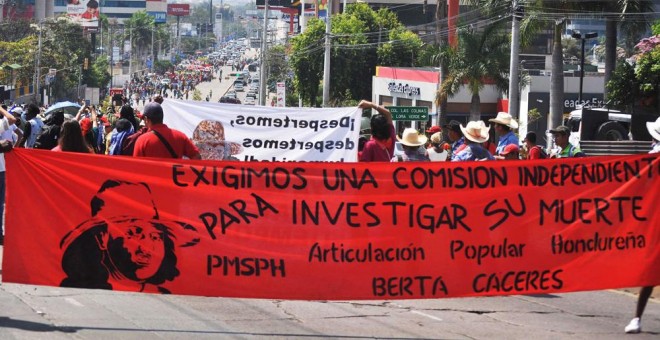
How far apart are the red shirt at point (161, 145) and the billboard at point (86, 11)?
14061 centimetres

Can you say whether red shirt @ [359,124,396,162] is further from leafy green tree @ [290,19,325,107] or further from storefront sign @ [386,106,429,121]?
leafy green tree @ [290,19,325,107]

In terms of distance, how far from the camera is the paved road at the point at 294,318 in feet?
28.1

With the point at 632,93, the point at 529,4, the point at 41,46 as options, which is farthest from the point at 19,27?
the point at 632,93

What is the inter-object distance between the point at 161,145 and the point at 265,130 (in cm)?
552

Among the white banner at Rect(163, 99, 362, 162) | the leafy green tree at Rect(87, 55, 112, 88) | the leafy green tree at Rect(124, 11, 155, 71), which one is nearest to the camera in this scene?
the white banner at Rect(163, 99, 362, 162)

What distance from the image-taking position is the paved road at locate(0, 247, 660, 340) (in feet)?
28.1

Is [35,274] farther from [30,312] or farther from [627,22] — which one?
[627,22]

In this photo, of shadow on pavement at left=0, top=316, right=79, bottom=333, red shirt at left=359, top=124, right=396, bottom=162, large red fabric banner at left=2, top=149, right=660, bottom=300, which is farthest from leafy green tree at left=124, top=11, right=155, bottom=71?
large red fabric banner at left=2, top=149, right=660, bottom=300

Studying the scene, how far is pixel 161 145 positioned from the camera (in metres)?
9.72

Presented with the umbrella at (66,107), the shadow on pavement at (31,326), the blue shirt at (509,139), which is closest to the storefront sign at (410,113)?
the umbrella at (66,107)

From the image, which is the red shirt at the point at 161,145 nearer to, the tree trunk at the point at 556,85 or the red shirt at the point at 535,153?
the red shirt at the point at 535,153

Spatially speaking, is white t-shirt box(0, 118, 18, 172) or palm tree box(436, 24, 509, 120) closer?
white t-shirt box(0, 118, 18, 172)

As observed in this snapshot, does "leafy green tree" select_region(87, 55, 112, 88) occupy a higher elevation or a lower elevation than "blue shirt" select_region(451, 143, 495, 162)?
lower

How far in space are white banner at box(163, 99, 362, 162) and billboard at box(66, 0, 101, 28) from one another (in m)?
135
